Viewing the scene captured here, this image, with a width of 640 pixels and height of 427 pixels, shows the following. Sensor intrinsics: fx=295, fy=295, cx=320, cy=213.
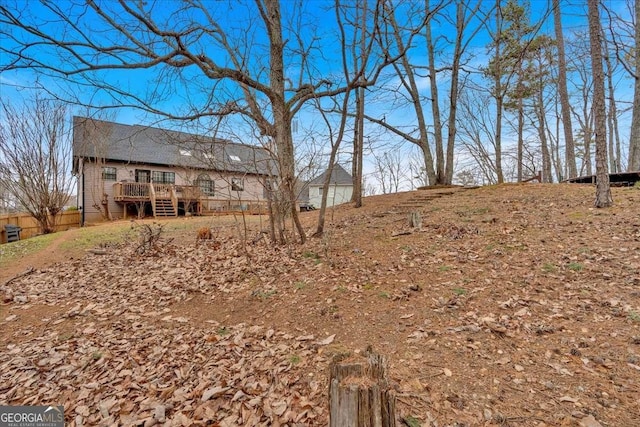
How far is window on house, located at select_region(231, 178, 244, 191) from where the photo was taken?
4.78m

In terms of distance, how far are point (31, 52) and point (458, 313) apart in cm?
629

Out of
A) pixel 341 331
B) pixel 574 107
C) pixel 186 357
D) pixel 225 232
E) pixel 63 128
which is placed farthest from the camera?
pixel 574 107

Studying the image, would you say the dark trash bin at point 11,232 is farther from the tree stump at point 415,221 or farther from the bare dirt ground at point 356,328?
the tree stump at point 415,221

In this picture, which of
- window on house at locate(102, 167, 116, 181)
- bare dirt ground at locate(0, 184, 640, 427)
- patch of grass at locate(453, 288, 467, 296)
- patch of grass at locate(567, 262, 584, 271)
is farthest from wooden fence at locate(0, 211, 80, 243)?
patch of grass at locate(567, 262, 584, 271)

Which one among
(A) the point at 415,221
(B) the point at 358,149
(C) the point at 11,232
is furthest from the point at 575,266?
(C) the point at 11,232

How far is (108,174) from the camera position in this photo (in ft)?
53.4

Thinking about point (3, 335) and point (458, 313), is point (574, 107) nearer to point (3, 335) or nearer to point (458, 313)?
point (458, 313)

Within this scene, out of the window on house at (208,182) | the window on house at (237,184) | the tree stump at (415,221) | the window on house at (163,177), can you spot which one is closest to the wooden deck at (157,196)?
the window on house at (163,177)

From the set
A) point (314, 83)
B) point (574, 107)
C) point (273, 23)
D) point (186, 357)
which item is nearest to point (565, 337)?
point (186, 357)

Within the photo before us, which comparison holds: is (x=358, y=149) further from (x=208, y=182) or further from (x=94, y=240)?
(x=94, y=240)

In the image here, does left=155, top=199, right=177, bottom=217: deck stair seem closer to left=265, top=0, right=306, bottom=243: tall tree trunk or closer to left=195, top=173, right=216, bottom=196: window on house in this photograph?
left=195, top=173, right=216, bottom=196: window on house

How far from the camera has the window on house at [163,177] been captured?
58.3ft

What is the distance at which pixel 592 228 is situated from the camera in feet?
14.7

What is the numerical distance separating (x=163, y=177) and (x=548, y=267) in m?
19.2
